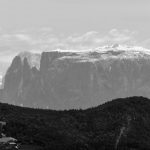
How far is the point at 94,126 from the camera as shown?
59.0 metres

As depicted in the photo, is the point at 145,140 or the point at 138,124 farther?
the point at 138,124

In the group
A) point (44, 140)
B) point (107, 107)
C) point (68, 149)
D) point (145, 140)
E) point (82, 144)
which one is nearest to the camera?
point (68, 149)

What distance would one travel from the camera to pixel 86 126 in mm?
58844

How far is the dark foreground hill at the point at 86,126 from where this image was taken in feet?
150

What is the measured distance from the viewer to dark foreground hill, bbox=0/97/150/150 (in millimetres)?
45719

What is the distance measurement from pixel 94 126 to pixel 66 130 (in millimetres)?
4893

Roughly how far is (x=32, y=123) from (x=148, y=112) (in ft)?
60.2

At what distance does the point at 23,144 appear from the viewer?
146 ft

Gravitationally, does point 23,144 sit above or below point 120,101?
below

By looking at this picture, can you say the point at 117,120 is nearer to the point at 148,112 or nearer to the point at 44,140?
the point at 148,112

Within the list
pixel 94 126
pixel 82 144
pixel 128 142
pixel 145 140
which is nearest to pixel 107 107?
pixel 94 126

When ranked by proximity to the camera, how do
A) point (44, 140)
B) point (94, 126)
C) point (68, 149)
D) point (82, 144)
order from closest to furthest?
point (68, 149) < point (82, 144) < point (44, 140) < point (94, 126)

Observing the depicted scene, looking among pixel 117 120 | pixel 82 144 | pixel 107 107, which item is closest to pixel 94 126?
pixel 117 120

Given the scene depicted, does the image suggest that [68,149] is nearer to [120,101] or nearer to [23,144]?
[23,144]
